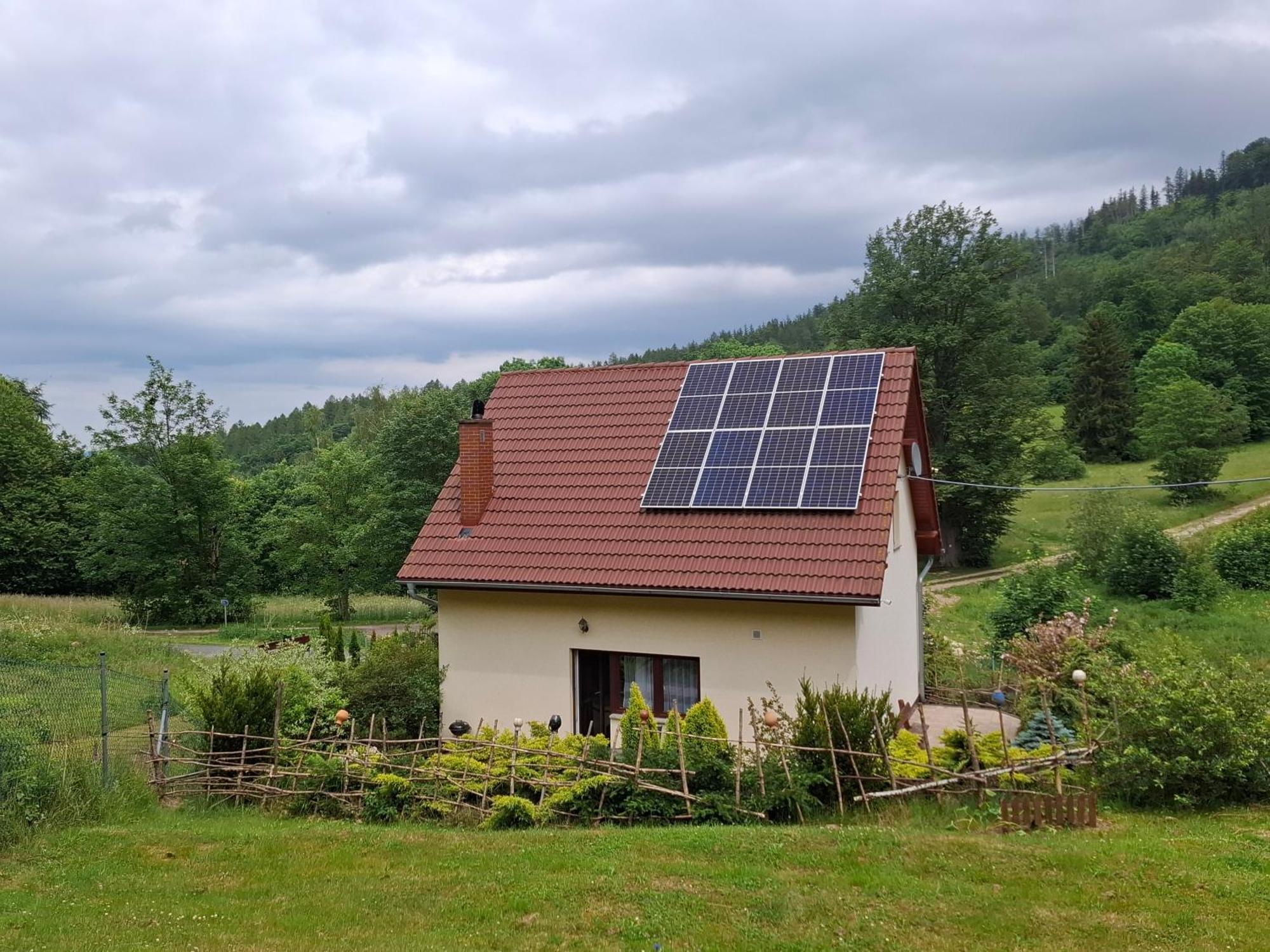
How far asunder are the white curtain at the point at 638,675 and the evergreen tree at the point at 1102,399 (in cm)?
5270

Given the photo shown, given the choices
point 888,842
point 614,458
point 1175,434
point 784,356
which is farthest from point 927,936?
point 1175,434

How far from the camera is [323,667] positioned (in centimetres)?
1598

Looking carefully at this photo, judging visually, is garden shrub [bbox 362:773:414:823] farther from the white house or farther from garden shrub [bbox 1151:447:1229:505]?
garden shrub [bbox 1151:447:1229:505]

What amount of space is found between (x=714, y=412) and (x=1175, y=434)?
122 feet

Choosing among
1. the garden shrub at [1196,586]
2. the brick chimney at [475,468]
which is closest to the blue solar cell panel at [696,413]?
the brick chimney at [475,468]

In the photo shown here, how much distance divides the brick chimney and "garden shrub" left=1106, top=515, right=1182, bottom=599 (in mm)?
20170

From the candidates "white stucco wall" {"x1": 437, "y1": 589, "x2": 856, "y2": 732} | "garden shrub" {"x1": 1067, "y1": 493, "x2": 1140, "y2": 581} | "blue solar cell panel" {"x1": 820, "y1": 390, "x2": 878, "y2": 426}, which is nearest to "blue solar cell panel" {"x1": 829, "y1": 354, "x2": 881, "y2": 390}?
"blue solar cell panel" {"x1": 820, "y1": 390, "x2": 878, "y2": 426}

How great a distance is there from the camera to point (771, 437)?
48.0 feet

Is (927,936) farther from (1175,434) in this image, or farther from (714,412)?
(1175,434)

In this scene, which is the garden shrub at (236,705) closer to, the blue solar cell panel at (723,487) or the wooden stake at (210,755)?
the wooden stake at (210,755)

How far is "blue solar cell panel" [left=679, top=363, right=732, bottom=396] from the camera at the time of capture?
52.7 ft

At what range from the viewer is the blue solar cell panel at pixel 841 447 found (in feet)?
44.4

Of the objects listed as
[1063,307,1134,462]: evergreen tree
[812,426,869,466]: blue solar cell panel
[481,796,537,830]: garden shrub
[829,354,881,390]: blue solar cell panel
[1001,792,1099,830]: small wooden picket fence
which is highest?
[1063,307,1134,462]: evergreen tree

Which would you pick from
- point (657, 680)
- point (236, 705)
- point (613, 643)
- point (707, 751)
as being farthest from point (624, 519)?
point (236, 705)
